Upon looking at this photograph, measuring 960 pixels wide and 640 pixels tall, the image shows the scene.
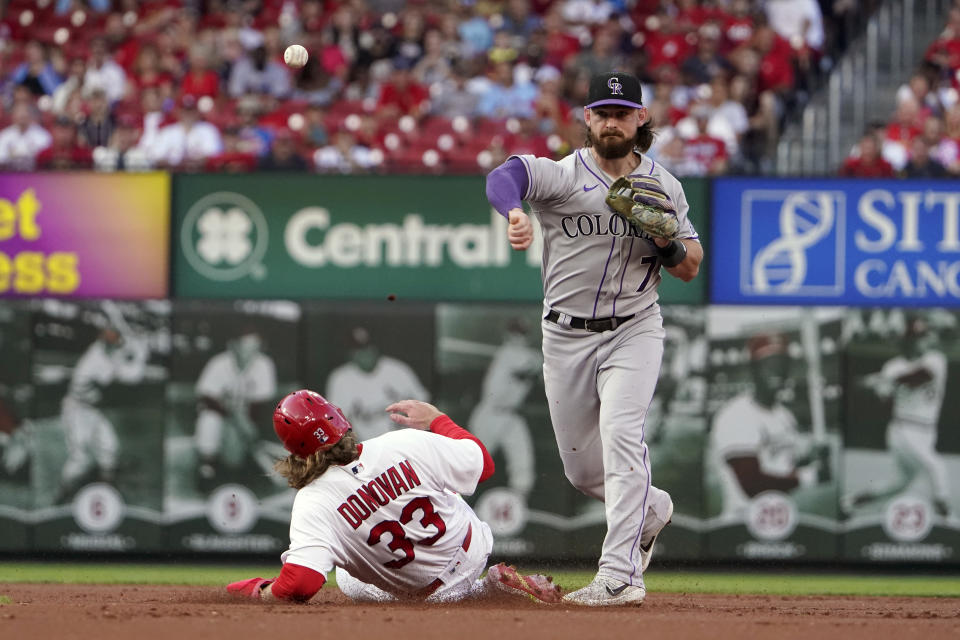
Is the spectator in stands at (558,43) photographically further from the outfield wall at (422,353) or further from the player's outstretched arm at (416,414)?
the player's outstretched arm at (416,414)

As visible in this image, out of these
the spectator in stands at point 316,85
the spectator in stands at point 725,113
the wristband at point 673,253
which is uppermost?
the spectator in stands at point 316,85

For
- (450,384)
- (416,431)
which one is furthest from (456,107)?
(416,431)

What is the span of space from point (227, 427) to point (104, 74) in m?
3.78

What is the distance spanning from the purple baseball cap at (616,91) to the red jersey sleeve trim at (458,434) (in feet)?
4.93

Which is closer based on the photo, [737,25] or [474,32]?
[737,25]

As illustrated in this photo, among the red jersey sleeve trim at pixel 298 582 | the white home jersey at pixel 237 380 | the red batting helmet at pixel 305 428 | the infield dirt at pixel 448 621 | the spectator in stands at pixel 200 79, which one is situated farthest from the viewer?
the spectator in stands at pixel 200 79

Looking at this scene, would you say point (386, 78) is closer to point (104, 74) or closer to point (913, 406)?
point (104, 74)

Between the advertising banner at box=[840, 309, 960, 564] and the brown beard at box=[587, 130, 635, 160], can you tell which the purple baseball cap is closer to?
the brown beard at box=[587, 130, 635, 160]

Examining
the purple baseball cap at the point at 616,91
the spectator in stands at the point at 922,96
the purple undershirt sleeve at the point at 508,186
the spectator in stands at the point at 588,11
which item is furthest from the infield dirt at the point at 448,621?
the spectator in stands at the point at 588,11

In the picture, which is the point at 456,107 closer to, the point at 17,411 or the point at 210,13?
the point at 210,13

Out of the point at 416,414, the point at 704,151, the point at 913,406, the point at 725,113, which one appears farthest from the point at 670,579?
the point at 416,414

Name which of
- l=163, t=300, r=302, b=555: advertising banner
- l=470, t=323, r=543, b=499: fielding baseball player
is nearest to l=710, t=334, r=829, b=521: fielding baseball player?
l=470, t=323, r=543, b=499: fielding baseball player

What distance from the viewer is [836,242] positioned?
1116 cm

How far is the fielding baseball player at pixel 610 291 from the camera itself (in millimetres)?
5809
